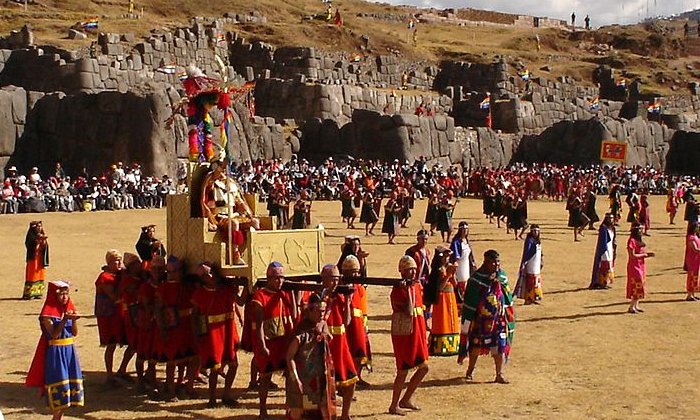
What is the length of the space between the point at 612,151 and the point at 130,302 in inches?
1948

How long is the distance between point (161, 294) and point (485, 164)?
49.6m

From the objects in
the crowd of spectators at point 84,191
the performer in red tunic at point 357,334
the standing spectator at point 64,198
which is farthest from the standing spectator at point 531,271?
the standing spectator at point 64,198

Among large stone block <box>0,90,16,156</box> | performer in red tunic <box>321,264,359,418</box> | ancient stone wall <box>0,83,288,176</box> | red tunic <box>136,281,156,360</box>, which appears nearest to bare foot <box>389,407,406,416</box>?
performer in red tunic <box>321,264,359,418</box>

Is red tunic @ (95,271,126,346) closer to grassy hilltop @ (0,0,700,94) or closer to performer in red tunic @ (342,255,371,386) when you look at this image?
performer in red tunic @ (342,255,371,386)

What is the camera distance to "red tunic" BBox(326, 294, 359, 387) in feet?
30.8

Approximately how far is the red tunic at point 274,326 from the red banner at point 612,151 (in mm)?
49702

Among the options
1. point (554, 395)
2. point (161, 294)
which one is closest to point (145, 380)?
point (161, 294)

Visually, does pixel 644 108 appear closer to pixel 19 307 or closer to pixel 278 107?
pixel 278 107

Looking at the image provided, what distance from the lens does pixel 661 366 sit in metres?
12.6

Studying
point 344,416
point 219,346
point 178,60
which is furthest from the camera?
point 178,60

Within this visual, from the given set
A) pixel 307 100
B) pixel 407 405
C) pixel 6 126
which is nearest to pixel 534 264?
pixel 407 405

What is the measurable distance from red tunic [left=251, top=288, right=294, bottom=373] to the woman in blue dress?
68.7 inches

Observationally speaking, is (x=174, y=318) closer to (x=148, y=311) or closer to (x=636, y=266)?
(x=148, y=311)

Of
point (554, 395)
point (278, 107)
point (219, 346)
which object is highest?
point (278, 107)
